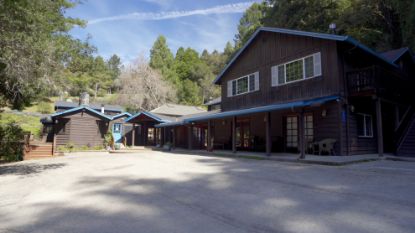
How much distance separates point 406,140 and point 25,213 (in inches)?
568

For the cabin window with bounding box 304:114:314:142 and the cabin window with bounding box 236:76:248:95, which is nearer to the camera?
the cabin window with bounding box 304:114:314:142

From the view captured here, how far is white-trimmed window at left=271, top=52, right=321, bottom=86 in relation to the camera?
11.9 metres

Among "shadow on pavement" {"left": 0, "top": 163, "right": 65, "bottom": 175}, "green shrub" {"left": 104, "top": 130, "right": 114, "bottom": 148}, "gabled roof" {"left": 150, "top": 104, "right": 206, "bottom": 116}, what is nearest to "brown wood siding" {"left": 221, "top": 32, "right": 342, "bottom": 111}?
"green shrub" {"left": 104, "top": 130, "right": 114, "bottom": 148}

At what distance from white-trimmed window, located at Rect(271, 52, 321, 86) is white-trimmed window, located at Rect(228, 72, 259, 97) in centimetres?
131

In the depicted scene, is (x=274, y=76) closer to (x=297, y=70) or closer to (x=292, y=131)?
(x=297, y=70)

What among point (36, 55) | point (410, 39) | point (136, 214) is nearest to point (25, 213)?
point (136, 214)

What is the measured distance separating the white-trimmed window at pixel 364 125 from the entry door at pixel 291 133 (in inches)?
109

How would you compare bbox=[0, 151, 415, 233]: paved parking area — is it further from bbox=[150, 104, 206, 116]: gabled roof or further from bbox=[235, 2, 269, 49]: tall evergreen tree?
bbox=[235, 2, 269, 49]: tall evergreen tree

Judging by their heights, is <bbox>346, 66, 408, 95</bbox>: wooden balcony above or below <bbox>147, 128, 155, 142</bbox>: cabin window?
above

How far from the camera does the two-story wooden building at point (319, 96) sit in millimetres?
10859

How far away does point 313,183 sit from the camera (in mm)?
6082

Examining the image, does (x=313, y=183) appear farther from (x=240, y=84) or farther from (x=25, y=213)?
(x=240, y=84)

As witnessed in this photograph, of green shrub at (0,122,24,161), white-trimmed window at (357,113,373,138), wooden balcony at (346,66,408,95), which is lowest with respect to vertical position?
green shrub at (0,122,24,161)

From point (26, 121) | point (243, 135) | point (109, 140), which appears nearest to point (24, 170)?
point (243, 135)
